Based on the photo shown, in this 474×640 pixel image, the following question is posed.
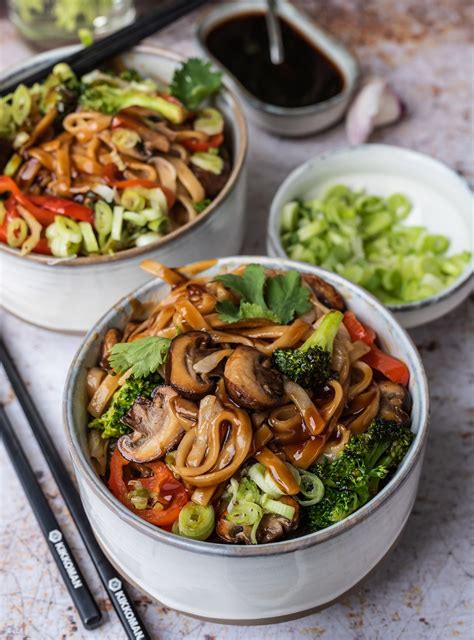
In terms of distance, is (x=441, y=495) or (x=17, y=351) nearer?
Result: (x=441, y=495)

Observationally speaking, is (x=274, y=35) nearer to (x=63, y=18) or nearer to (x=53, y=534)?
(x=63, y=18)

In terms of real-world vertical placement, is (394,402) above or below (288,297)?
below

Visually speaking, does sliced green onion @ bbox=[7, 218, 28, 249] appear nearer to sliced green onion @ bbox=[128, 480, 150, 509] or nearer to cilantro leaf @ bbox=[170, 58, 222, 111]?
cilantro leaf @ bbox=[170, 58, 222, 111]

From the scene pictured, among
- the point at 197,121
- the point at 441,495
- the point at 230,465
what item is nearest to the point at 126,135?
the point at 197,121

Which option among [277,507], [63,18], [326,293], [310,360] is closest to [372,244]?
[326,293]

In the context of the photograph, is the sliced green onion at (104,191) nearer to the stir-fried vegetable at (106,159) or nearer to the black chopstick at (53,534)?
the stir-fried vegetable at (106,159)

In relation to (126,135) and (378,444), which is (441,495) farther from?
(126,135)

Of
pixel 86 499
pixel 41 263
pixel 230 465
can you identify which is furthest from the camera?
pixel 41 263
